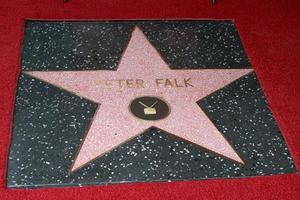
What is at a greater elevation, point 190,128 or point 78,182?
point 190,128

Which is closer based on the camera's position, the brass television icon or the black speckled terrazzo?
the black speckled terrazzo

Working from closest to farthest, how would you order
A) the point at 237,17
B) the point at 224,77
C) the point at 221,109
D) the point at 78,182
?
the point at 78,182 → the point at 221,109 → the point at 224,77 → the point at 237,17

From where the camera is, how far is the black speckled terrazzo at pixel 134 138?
164cm

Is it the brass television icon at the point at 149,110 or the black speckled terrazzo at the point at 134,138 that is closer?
the black speckled terrazzo at the point at 134,138

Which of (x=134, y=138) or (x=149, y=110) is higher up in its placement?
(x=149, y=110)

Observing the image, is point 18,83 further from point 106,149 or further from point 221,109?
point 221,109

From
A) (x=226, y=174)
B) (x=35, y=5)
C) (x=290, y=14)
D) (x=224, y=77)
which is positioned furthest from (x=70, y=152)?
(x=290, y=14)

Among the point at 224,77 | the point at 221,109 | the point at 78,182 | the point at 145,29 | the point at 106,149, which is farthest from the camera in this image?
the point at 145,29

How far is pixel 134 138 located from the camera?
1.75 m

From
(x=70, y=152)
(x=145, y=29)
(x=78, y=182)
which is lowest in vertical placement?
(x=78, y=182)

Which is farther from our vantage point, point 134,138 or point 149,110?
point 149,110

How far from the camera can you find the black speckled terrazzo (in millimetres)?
1637

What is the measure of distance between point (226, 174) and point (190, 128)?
0.24m

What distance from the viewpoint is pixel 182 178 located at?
163 cm
